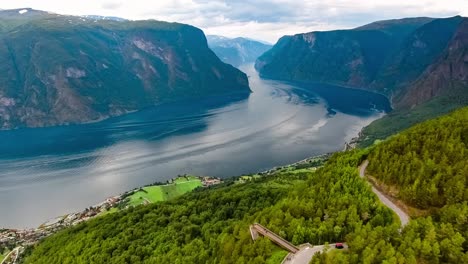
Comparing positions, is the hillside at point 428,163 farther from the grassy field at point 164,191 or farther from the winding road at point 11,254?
the grassy field at point 164,191

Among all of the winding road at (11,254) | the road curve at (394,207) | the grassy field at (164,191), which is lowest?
the grassy field at (164,191)

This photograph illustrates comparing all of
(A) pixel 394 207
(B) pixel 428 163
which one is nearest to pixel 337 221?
(A) pixel 394 207

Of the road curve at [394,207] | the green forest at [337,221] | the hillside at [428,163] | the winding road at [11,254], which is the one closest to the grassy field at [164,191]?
the winding road at [11,254]

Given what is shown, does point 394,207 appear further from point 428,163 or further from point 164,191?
point 164,191

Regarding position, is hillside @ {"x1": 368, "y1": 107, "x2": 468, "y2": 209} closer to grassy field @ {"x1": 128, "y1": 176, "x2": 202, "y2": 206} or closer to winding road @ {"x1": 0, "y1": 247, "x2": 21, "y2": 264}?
winding road @ {"x1": 0, "y1": 247, "x2": 21, "y2": 264}

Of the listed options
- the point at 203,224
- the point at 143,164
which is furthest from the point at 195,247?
the point at 143,164

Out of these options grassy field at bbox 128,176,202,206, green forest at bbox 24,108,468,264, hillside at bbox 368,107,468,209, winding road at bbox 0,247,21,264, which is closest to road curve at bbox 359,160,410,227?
green forest at bbox 24,108,468,264
